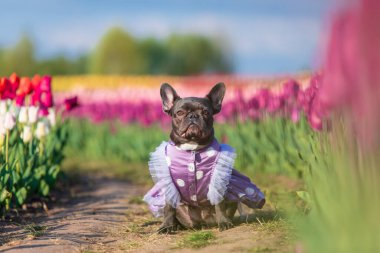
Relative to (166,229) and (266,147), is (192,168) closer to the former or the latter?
(166,229)

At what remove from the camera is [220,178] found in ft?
17.0

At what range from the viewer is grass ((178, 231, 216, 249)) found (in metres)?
4.64

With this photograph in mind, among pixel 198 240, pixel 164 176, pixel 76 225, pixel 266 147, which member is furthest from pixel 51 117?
pixel 198 240

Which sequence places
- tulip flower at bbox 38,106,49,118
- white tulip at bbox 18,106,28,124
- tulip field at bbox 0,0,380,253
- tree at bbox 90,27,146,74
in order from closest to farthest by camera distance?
1. tulip field at bbox 0,0,380,253
2. white tulip at bbox 18,106,28,124
3. tulip flower at bbox 38,106,49,118
4. tree at bbox 90,27,146,74

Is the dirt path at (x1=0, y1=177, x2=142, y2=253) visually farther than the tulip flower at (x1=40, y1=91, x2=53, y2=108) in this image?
No

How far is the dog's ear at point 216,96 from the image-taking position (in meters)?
5.33

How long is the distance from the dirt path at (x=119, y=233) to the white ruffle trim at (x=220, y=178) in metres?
0.27

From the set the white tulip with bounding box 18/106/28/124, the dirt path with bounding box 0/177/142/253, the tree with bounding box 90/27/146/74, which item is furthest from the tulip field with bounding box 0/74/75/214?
the tree with bounding box 90/27/146/74

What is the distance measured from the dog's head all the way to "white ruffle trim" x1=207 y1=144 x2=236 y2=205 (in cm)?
18

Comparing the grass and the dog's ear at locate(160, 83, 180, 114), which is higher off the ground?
the dog's ear at locate(160, 83, 180, 114)

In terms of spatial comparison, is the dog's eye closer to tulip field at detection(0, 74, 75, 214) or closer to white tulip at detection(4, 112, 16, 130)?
tulip field at detection(0, 74, 75, 214)

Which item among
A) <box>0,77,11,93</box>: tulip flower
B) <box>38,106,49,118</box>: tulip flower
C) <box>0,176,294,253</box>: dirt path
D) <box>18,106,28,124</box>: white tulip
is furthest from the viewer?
<box>38,106,49,118</box>: tulip flower

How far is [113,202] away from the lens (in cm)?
738

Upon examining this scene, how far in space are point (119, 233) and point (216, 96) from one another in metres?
1.41
